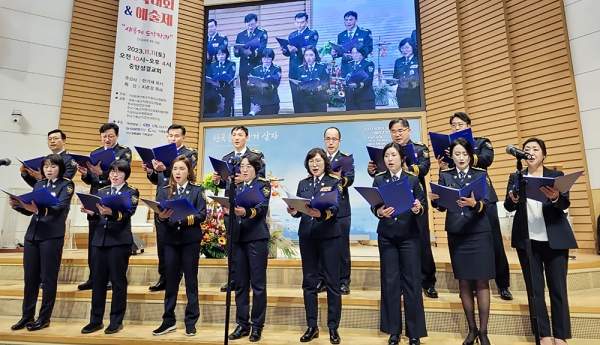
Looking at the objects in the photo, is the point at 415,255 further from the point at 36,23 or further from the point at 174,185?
the point at 36,23

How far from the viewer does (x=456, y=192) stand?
2.25 meters

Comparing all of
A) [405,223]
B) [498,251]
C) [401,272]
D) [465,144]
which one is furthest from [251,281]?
[498,251]

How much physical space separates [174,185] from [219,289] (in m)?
1.12

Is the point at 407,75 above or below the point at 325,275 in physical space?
above

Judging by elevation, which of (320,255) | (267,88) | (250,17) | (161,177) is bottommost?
(320,255)

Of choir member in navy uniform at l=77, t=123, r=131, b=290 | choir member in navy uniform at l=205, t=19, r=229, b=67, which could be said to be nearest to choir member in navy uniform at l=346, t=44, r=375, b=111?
choir member in navy uniform at l=205, t=19, r=229, b=67

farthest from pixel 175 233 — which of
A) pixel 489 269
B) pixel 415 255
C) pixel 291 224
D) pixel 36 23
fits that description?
pixel 36 23

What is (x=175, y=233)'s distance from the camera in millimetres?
2783

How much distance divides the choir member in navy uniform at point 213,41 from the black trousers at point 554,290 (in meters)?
6.07

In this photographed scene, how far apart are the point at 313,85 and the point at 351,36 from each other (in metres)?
1.07

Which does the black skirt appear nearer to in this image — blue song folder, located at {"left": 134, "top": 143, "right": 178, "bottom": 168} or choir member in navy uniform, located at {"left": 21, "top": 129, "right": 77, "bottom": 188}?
blue song folder, located at {"left": 134, "top": 143, "right": 178, "bottom": 168}

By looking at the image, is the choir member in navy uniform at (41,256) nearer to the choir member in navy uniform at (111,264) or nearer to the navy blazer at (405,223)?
the choir member in navy uniform at (111,264)

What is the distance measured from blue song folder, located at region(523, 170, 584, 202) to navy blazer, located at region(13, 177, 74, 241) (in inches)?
131

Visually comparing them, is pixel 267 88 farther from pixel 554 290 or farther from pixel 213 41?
pixel 554 290
